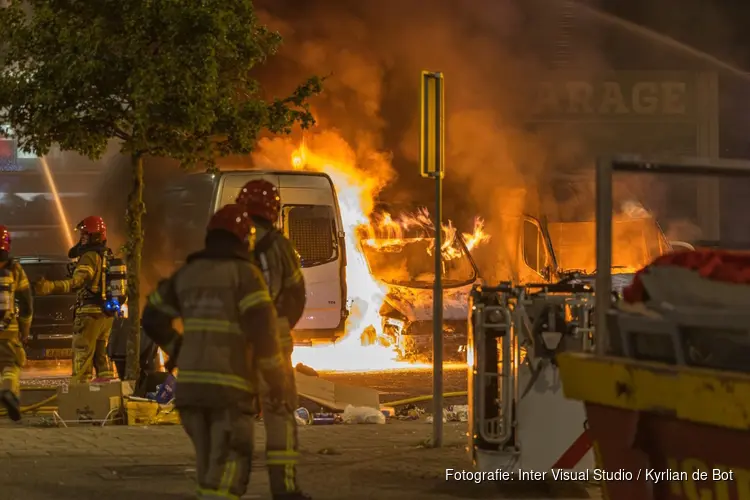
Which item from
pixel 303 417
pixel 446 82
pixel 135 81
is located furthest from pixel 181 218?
pixel 446 82

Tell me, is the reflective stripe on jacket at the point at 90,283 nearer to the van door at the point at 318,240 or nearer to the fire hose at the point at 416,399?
the fire hose at the point at 416,399

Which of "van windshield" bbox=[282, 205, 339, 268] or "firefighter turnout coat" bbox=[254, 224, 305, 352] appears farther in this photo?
"van windshield" bbox=[282, 205, 339, 268]

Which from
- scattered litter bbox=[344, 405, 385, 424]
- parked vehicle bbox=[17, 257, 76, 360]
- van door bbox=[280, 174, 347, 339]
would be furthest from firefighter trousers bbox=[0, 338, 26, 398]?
van door bbox=[280, 174, 347, 339]

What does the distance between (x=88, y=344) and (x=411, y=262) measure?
5906 millimetres

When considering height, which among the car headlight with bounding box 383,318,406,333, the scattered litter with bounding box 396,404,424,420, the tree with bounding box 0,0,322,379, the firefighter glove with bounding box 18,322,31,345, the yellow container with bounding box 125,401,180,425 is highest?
the tree with bounding box 0,0,322,379

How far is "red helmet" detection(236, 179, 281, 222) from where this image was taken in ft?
21.7

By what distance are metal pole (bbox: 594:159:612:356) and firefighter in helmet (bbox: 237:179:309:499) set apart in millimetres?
2098

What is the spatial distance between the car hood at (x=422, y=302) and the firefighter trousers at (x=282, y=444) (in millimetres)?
7966

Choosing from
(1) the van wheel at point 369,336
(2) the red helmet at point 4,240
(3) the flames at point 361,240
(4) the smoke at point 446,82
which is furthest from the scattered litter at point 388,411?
(4) the smoke at point 446,82

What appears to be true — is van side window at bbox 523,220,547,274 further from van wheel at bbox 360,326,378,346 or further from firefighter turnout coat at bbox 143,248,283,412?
firefighter turnout coat at bbox 143,248,283,412

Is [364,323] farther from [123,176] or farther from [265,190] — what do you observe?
[265,190]

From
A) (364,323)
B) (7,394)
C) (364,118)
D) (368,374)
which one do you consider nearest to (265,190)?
(7,394)

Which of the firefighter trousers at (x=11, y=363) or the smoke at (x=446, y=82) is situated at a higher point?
the smoke at (x=446, y=82)

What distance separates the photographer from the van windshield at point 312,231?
14.4 meters
